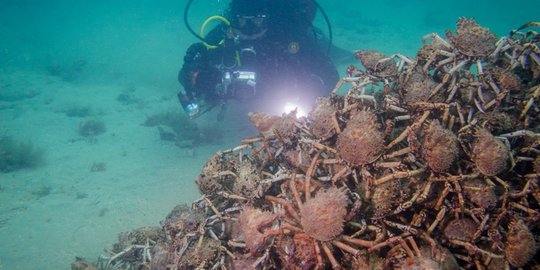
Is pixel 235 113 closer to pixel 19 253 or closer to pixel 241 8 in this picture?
pixel 241 8

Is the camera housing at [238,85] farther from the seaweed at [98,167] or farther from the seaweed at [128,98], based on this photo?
the seaweed at [128,98]

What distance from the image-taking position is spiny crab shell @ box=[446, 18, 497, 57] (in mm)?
2234

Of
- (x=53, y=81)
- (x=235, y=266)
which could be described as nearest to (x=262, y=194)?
(x=235, y=266)

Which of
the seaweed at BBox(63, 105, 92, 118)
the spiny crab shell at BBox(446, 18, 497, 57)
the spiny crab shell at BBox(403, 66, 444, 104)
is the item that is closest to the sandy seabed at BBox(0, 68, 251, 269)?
the seaweed at BBox(63, 105, 92, 118)

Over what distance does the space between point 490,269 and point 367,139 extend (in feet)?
3.33

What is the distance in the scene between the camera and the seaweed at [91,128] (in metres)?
11.0

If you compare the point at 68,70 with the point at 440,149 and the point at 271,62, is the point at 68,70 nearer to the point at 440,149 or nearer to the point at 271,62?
the point at 271,62

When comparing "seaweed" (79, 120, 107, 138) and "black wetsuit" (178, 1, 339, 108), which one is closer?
"black wetsuit" (178, 1, 339, 108)

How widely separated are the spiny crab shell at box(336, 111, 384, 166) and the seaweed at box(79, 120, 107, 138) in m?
11.1

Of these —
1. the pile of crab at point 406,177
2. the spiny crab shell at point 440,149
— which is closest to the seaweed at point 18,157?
the pile of crab at point 406,177

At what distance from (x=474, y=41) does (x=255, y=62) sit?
601 centimetres

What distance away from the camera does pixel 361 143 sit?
1.88 m

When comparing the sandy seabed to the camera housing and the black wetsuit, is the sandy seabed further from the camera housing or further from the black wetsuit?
the black wetsuit

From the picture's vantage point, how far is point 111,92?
1506 centimetres
